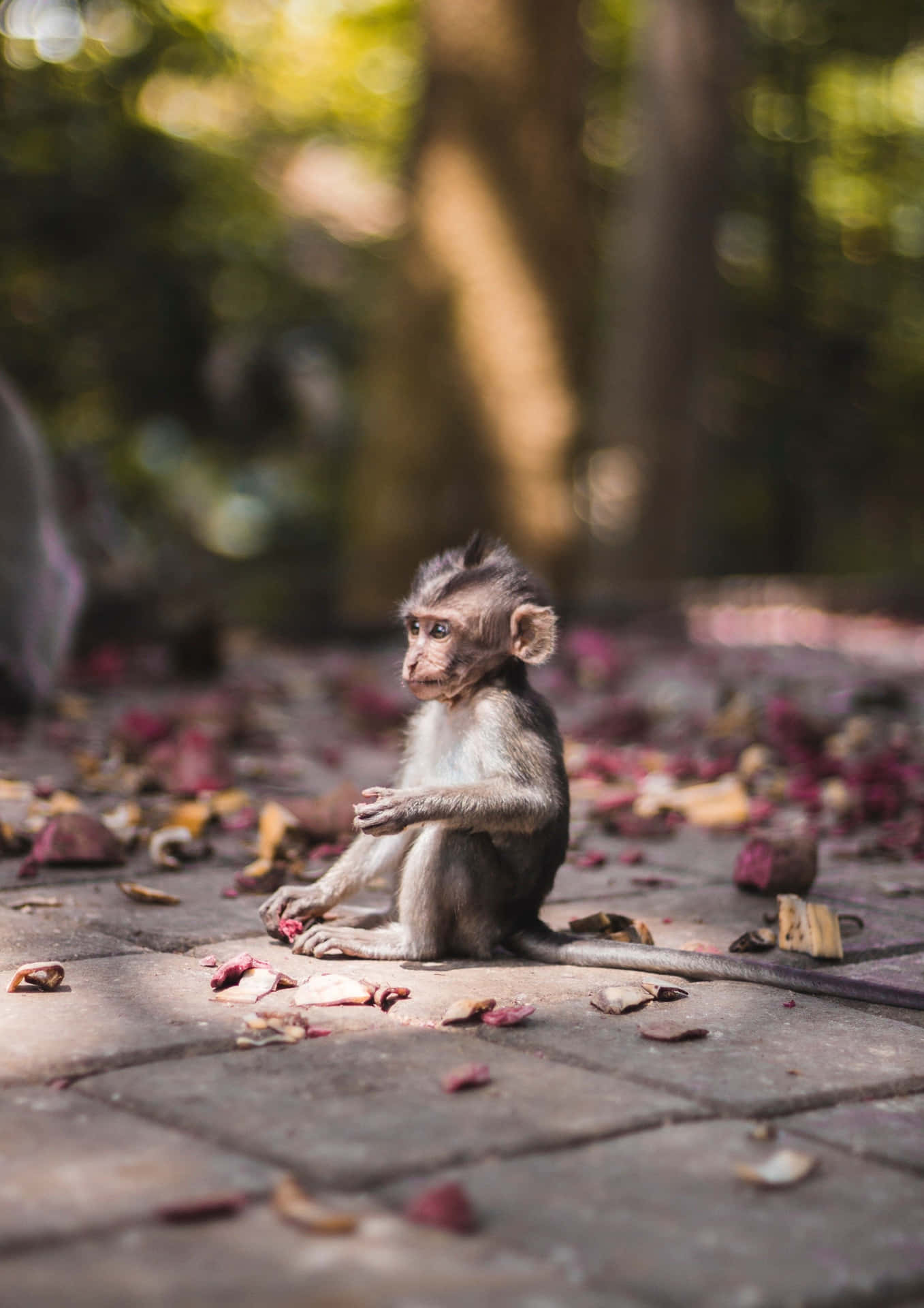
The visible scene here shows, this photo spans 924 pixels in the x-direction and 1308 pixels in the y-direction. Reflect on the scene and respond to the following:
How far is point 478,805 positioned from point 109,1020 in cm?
90

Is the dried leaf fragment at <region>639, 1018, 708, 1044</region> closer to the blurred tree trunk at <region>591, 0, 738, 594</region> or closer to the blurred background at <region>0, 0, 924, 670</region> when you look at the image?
the blurred background at <region>0, 0, 924, 670</region>

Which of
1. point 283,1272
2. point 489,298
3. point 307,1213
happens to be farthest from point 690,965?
point 489,298

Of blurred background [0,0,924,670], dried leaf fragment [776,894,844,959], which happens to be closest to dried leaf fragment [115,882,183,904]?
dried leaf fragment [776,894,844,959]

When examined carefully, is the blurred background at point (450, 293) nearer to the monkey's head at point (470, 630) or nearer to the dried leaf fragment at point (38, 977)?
the monkey's head at point (470, 630)

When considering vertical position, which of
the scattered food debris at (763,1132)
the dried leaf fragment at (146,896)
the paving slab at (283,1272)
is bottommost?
the paving slab at (283,1272)

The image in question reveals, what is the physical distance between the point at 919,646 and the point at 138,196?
242 inches

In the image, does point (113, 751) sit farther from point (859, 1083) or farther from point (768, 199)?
point (768, 199)

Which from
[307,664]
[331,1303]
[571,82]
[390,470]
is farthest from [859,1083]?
[571,82]

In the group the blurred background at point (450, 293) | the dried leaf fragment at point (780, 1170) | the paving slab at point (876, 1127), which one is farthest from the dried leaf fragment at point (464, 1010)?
the blurred background at point (450, 293)

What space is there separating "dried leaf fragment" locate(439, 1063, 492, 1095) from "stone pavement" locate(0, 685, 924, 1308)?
2 centimetres

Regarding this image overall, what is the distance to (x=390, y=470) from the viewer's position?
10.9m

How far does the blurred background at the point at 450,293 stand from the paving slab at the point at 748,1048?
4.40 m

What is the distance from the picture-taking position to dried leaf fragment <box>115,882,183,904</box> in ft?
12.4

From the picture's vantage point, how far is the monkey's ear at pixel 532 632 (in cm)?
346
